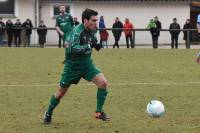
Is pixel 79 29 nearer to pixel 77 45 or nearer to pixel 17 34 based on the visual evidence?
pixel 77 45

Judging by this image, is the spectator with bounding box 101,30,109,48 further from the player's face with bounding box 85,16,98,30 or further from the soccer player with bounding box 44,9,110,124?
the player's face with bounding box 85,16,98,30

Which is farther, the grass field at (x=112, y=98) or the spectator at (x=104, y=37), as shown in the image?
the spectator at (x=104, y=37)

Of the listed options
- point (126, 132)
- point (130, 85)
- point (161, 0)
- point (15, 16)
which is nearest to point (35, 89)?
point (130, 85)

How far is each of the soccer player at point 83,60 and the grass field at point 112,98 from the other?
1.58 feet

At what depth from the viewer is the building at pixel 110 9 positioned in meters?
45.0

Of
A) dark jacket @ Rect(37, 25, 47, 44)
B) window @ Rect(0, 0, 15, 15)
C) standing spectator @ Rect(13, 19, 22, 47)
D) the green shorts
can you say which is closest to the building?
window @ Rect(0, 0, 15, 15)

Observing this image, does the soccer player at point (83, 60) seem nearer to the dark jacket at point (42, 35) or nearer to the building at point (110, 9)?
the dark jacket at point (42, 35)

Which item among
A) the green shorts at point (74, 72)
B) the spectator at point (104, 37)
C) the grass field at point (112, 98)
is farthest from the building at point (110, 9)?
the green shorts at point (74, 72)

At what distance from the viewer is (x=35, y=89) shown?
14.9 meters

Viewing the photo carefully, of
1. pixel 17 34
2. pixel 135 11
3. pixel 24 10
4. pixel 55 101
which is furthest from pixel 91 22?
pixel 135 11

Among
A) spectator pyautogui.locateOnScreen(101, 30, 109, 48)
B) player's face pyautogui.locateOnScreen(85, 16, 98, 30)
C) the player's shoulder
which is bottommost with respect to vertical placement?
spectator pyautogui.locateOnScreen(101, 30, 109, 48)

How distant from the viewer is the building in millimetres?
45000

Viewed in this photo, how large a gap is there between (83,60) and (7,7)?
3602 cm

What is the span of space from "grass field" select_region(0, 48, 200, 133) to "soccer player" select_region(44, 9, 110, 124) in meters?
0.48
